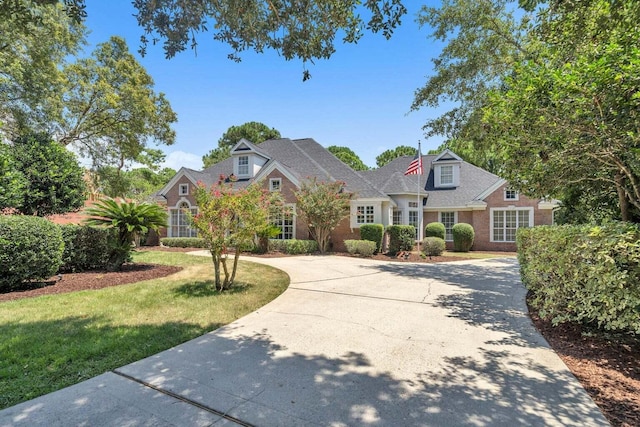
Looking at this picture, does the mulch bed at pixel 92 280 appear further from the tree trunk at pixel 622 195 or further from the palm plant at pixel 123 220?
the tree trunk at pixel 622 195

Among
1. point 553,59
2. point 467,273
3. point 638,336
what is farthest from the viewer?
point 467,273

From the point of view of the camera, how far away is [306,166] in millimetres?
20875

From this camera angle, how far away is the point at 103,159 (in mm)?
17609

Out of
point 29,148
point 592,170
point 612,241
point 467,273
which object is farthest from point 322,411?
point 29,148

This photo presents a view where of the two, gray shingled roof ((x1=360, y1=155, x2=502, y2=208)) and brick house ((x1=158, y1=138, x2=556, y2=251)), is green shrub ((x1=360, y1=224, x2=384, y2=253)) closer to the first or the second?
brick house ((x1=158, y1=138, x2=556, y2=251))

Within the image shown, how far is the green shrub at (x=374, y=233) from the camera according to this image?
16578mm

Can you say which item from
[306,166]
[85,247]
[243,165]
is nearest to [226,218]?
[85,247]

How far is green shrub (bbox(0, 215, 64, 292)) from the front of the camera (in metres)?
6.73

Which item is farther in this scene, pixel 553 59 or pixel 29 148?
pixel 29 148

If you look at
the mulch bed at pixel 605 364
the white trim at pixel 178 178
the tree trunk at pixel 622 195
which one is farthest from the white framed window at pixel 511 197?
the white trim at pixel 178 178

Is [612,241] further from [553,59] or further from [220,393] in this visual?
[220,393]

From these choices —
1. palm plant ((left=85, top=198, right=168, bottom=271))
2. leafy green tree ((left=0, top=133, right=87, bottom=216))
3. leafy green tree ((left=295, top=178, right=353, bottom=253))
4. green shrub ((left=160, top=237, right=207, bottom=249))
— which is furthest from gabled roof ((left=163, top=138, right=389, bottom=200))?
leafy green tree ((left=0, top=133, right=87, bottom=216))

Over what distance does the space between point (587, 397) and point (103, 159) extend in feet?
70.0

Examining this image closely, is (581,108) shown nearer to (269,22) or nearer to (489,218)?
(269,22)
